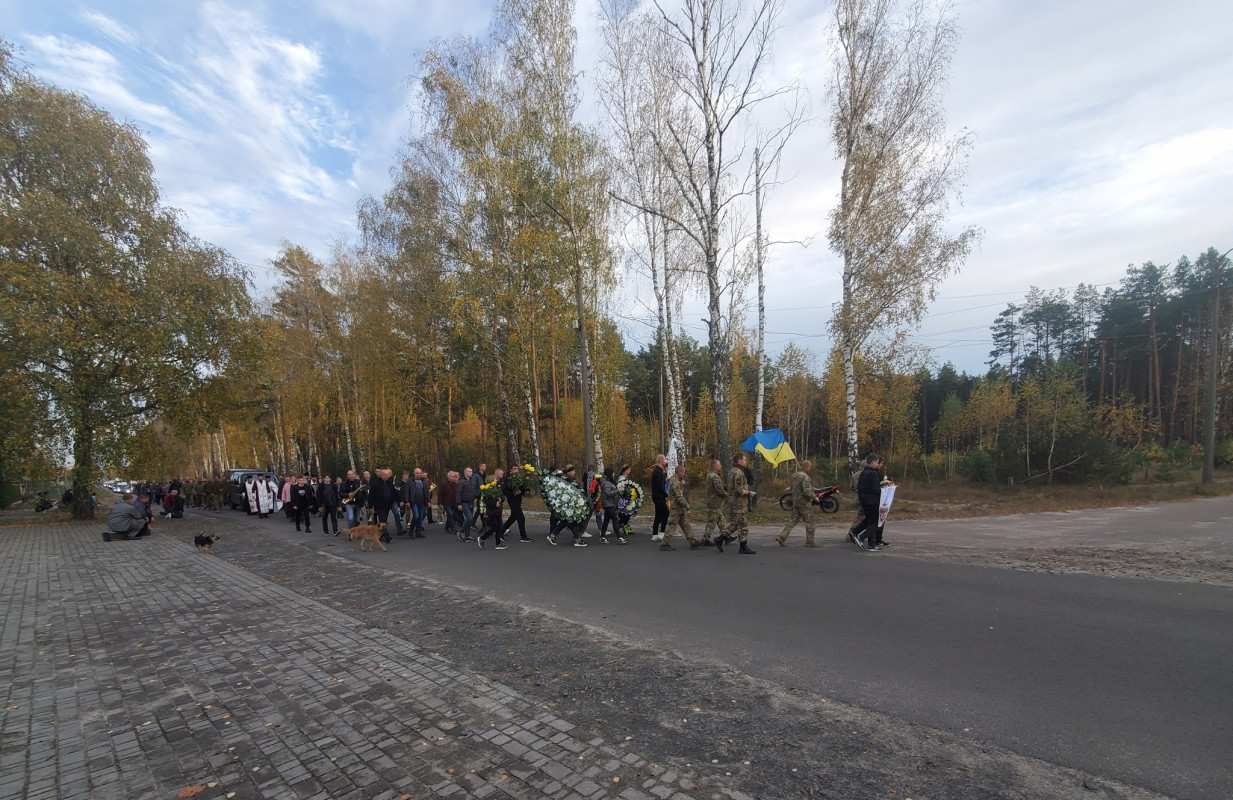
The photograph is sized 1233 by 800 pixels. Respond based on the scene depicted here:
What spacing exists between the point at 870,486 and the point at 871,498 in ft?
0.72

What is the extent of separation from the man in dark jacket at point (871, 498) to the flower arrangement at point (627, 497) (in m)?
4.76

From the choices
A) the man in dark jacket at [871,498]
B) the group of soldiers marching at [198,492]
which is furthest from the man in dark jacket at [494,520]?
the group of soldiers marching at [198,492]

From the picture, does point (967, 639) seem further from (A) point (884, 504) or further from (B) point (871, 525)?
(A) point (884, 504)

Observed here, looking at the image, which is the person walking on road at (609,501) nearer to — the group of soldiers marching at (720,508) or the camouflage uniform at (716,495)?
the group of soldiers marching at (720,508)

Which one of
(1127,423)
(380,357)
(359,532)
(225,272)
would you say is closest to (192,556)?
(359,532)

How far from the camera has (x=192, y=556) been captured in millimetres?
12398

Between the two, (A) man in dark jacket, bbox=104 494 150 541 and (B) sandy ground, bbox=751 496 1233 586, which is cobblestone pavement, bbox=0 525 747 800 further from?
(A) man in dark jacket, bbox=104 494 150 541

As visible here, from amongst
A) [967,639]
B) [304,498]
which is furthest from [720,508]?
[304,498]

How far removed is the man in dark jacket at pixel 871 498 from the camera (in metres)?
10.3

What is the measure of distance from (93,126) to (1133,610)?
97.5ft

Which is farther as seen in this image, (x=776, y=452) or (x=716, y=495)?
→ (x=776, y=452)

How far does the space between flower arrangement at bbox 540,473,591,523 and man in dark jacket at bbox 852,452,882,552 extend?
5598mm

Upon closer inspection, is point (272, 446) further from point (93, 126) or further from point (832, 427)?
point (832, 427)

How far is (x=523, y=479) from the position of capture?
12.8m
